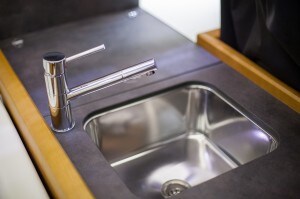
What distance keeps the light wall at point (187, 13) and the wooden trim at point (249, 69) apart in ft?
0.37

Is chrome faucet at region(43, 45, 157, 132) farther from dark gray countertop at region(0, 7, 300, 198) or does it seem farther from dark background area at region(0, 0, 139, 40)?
dark background area at region(0, 0, 139, 40)

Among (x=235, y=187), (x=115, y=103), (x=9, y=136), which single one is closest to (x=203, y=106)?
(x=115, y=103)

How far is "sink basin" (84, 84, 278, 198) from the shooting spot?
1054 millimetres

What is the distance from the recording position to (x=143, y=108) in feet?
3.60

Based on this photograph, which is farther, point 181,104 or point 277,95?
point 181,104

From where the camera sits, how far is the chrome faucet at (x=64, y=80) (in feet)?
2.74

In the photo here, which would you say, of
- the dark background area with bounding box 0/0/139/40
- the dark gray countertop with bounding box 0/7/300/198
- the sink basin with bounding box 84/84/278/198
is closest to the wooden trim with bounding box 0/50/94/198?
the dark gray countertop with bounding box 0/7/300/198

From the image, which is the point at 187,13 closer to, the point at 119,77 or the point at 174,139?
the point at 174,139

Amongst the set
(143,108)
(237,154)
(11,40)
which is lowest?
(237,154)

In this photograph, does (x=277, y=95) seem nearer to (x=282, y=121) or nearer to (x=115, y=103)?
(x=282, y=121)

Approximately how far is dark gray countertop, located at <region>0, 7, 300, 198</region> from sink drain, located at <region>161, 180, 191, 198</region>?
27 centimetres

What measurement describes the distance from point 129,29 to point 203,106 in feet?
1.47

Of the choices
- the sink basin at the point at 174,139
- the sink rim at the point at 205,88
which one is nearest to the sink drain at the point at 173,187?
the sink basin at the point at 174,139

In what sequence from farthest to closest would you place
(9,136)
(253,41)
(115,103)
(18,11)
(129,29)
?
(129,29), (18,11), (253,41), (115,103), (9,136)
